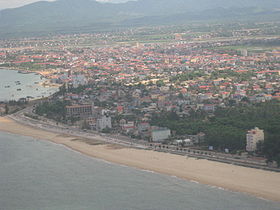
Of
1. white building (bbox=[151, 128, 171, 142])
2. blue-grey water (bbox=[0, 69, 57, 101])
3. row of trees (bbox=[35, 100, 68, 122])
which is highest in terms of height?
white building (bbox=[151, 128, 171, 142])

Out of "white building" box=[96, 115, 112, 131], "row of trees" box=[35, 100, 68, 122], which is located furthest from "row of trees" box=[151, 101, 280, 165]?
"row of trees" box=[35, 100, 68, 122]

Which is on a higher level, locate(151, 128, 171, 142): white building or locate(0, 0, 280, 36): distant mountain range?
locate(151, 128, 171, 142): white building

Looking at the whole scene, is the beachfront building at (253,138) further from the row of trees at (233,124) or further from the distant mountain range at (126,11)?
the distant mountain range at (126,11)

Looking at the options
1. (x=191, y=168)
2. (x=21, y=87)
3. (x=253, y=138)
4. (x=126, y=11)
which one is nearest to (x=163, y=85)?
(x=21, y=87)

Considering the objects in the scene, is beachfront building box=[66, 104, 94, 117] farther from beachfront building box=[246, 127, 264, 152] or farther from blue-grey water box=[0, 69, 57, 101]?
beachfront building box=[246, 127, 264, 152]

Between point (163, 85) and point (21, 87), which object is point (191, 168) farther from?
point (21, 87)

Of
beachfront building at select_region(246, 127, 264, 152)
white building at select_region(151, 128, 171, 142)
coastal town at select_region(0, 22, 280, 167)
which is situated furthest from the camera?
coastal town at select_region(0, 22, 280, 167)
